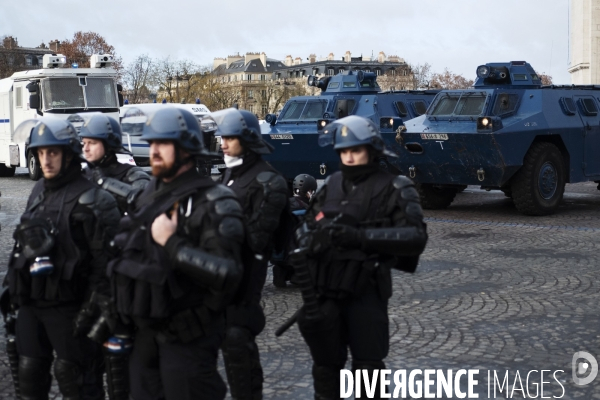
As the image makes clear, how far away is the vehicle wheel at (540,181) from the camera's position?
593 inches

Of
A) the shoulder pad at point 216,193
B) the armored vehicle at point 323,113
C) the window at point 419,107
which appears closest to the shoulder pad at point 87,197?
the shoulder pad at point 216,193

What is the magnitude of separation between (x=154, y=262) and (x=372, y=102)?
15.0 metres

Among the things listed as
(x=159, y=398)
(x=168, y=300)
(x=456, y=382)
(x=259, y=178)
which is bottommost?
(x=456, y=382)

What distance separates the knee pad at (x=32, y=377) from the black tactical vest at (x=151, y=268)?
0.90 meters

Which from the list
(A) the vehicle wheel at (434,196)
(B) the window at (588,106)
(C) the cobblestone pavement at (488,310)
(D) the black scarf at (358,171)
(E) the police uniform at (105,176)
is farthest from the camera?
(A) the vehicle wheel at (434,196)

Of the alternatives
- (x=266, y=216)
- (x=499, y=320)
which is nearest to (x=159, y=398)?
(x=266, y=216)

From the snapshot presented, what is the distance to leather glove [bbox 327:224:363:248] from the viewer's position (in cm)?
464

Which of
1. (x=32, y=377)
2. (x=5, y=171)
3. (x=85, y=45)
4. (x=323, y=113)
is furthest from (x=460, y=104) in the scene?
(x=85, y=45)

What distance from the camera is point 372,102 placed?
18781 millimetres

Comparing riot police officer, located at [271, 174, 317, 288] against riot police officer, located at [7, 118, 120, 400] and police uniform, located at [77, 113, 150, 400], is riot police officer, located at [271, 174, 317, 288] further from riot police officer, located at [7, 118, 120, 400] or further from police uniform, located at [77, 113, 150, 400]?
riot police officer, located at [7, 118, 120, 400]

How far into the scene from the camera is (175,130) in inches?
167

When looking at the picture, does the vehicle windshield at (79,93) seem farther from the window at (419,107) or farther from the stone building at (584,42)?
the stone building at (584,42)

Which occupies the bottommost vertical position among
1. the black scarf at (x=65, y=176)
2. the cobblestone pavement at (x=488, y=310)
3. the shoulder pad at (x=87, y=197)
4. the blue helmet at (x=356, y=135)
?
the cobblestone pavement at (x=488, y=310)

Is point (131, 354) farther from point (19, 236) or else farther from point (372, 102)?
point (372, 102)
